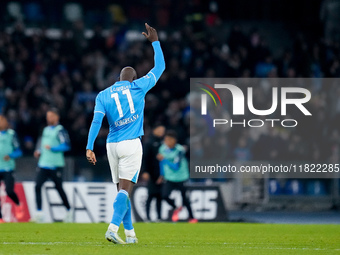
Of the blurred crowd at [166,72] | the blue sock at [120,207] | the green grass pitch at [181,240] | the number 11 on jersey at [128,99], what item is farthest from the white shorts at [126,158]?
the blurred crowd at [166,72]

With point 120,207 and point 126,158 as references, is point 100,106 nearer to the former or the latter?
point 126,158

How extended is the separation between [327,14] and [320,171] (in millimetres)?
7682

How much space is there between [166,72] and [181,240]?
12.9 metres

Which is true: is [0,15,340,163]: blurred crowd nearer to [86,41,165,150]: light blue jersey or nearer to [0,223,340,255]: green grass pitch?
[0,223,340,255]: green grass pitch

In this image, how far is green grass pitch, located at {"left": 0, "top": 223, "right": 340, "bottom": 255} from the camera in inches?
377

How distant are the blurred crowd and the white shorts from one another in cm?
975

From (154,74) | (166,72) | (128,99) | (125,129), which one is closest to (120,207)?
(125,129)

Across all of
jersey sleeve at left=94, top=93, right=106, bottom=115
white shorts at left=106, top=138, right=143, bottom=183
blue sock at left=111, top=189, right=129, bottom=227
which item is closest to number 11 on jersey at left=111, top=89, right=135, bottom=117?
jersey sleeve at left=94, top=93, right=106, bottom=115

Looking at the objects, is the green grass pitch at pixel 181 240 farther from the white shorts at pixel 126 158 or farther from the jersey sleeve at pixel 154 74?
the jersey sleeve at pixel 154 74

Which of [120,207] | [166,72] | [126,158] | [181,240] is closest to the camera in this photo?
[120,207]

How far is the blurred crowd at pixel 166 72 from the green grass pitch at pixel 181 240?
5779 millimetres

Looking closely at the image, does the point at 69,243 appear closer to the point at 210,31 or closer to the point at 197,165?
the point at 197,165

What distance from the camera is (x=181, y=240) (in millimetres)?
11328

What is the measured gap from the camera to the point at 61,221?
16.5 m
